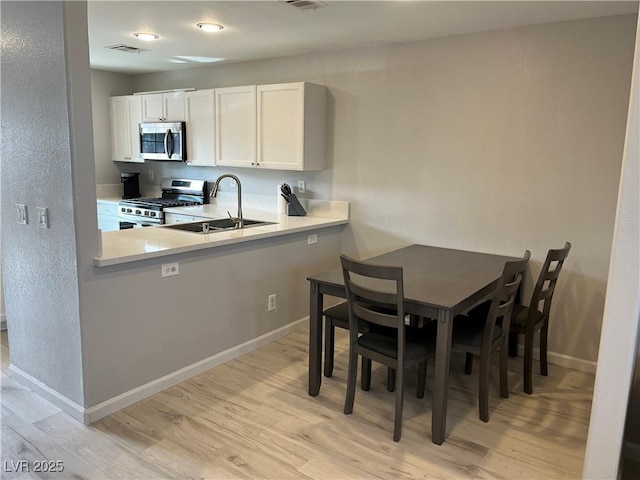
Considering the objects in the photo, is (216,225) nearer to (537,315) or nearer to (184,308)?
(184,308)

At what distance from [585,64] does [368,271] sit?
2.12 meters

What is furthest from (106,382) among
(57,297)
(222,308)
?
(222,308)

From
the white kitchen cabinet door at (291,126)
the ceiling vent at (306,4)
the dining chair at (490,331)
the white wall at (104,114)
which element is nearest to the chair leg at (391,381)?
the dining chair at (490,331)

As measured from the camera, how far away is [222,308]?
3295 mm


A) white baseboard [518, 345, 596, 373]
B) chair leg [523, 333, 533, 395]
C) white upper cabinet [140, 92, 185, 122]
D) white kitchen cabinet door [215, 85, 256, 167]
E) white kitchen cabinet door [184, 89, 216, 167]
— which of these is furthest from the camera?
white upper cabinet [140, 92, 185, 122]

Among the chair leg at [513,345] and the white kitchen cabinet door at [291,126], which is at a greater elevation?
the white kitchen cabinet door at [291,126]

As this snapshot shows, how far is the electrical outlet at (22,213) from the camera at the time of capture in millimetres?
2729

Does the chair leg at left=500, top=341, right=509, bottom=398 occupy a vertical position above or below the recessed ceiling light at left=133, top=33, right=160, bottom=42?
below

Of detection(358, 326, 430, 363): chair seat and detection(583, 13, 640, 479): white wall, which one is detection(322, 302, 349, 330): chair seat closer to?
detection(358, 326, 430, 363): chair seat

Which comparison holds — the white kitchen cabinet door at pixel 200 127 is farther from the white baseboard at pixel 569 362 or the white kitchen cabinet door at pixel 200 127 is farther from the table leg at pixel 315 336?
the white baseboard at pixel 569 362

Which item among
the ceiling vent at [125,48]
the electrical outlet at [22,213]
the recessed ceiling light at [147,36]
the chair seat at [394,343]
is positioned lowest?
the chair seat at [394,343]

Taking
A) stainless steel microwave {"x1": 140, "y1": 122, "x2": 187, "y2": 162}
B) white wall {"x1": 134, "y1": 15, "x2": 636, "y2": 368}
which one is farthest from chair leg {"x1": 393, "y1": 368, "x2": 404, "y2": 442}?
stainless steel microwave {"x1": 140, "y1": 122, "x2": 187, "y2": 162}

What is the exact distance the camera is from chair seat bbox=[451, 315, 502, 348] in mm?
2617

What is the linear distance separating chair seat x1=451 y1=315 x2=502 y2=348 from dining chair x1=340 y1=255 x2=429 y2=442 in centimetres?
20
